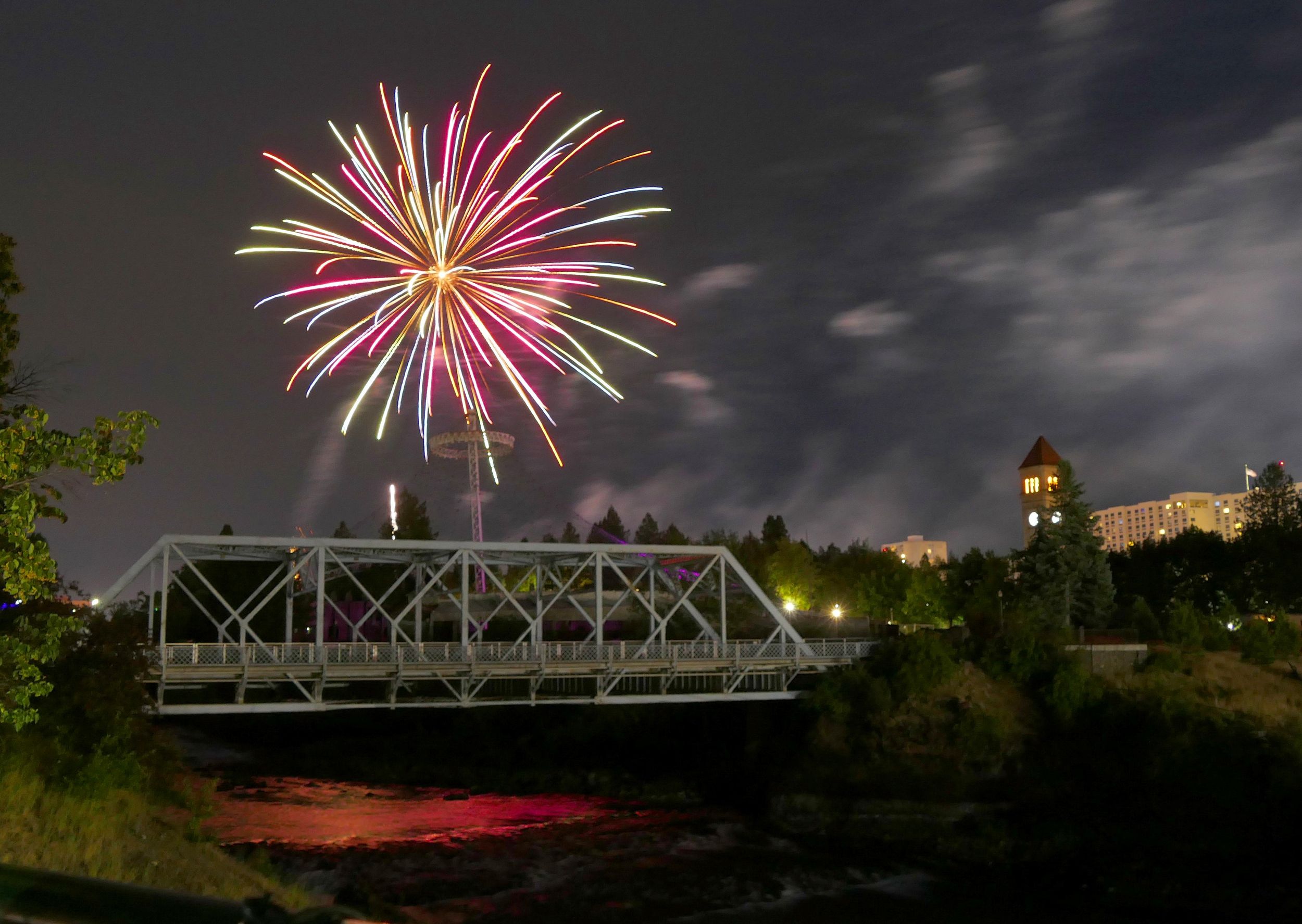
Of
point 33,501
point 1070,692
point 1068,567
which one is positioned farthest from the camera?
point 1068,567

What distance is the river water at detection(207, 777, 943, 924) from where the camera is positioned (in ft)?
110

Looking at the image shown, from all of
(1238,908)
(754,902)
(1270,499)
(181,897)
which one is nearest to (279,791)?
(754,902)

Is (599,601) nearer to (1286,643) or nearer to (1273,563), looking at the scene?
(1286,643)

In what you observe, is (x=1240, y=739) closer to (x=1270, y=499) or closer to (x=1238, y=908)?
(x=1238, y=908)

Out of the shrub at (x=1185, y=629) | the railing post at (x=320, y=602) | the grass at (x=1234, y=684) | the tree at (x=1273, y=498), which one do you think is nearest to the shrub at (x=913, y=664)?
the grass at (x=1234, y=684)

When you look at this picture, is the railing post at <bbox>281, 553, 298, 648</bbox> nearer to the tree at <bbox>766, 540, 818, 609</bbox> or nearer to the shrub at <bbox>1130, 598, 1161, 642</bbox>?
the shrub at <bbox>1130, 598, 1161, 642</bbox>

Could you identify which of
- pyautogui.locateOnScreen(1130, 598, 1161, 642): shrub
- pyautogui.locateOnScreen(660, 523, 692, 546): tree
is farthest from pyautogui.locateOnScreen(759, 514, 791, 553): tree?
pyautogui.locateOnScreen(1130, 598, 1161, 642): shrub

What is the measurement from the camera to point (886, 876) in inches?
1523

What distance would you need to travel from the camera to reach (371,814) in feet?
160

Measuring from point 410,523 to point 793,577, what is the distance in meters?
46.1

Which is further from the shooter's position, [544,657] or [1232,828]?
[544,657]

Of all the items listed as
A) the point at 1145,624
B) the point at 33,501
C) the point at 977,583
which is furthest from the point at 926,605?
the point at 33,501

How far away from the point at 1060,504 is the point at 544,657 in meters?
36.1

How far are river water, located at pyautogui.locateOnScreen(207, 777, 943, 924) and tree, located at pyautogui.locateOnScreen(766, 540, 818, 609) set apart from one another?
1734 inches
